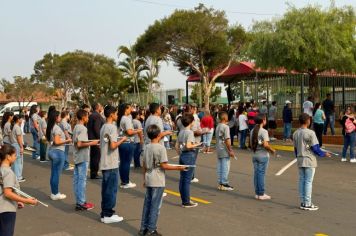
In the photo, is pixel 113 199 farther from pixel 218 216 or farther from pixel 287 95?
pixel 287 95

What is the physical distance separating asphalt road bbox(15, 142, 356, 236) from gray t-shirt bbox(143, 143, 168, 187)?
2.66 feet

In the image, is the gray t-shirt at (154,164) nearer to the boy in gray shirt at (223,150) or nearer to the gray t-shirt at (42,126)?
the boy in gray shirt at (223,150)

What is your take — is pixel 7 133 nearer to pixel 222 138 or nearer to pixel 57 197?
pixel 57 197

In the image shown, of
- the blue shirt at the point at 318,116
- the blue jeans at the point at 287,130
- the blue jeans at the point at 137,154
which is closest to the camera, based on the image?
the blue jeans at the point at 137,154

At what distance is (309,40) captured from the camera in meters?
18.2

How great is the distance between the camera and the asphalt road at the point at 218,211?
6559mm

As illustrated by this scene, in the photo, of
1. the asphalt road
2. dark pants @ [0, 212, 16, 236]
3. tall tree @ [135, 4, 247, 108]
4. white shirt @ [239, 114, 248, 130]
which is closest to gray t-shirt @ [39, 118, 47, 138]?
the asphalt road

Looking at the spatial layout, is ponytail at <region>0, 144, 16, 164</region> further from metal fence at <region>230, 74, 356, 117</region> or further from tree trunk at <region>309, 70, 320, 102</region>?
metal fence at <region>230, 74, 356, 117</region>

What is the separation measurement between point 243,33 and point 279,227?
28.4 m

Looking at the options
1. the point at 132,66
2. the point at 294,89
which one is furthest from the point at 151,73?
the point at 294,89

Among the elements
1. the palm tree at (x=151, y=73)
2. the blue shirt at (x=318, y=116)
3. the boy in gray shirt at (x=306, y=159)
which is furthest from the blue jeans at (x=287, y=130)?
the palm tree at (x=151, y=73)

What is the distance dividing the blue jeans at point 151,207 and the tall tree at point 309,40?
13396 mm

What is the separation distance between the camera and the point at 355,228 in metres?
6.56

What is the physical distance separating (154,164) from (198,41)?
2495 cm
